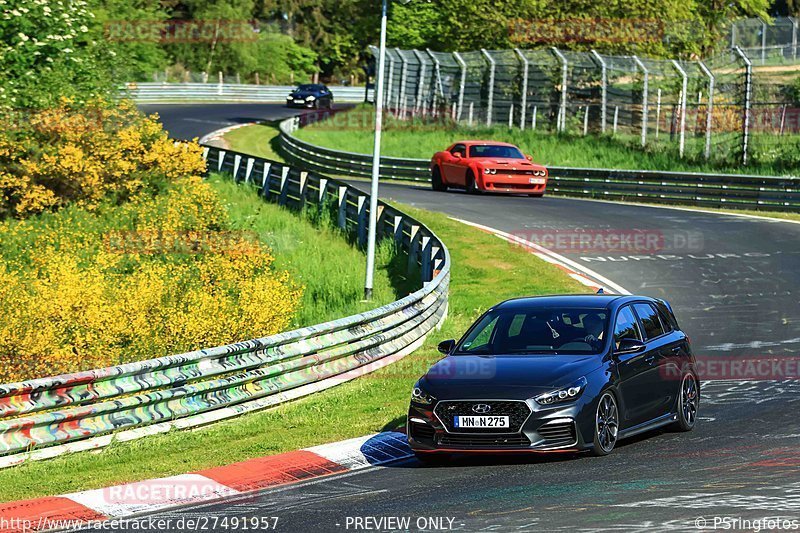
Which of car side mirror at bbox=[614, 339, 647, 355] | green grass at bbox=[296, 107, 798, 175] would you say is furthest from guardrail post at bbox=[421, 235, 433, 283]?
green grass at bbox=[296, 107, 798, 175]

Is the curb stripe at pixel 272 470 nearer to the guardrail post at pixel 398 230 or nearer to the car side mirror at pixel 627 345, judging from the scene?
the car side mirror at pixel 627 345

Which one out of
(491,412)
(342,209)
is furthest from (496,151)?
(491,412)

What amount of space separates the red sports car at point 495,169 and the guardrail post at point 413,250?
447 inches

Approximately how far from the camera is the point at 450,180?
131ft

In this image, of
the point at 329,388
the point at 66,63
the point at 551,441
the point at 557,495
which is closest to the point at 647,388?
the point at 551,441

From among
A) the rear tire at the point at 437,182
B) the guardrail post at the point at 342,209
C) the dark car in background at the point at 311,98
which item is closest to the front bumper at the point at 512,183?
the rear tire at the point at 437,182

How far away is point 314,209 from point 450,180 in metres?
7.05

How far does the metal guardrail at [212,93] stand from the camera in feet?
277

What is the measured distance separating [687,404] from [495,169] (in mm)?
24922

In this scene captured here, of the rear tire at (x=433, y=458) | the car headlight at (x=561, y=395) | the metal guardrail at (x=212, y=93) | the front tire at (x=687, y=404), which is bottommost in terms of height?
the metal guardrail at (x=212, y=93)

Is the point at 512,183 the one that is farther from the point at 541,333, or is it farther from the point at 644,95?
the point at 541,333

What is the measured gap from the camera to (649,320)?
1325cm

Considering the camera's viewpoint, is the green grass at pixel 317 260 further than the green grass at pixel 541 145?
No

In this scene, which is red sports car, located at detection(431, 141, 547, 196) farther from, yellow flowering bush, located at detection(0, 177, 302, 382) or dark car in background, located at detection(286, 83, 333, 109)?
dark car in background, located at detection(286, 83, 333, 109)
